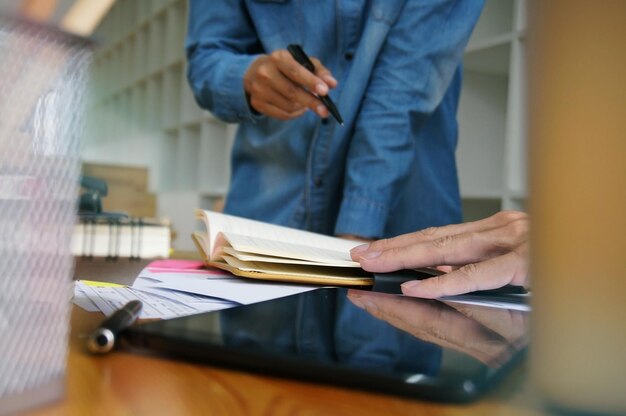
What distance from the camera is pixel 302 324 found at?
31 centimetres

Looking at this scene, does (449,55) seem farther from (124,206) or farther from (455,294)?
(124,206)

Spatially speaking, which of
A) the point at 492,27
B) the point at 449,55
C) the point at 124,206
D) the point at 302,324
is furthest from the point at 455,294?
the point at 124,206

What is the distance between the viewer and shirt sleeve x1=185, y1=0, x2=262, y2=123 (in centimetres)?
92

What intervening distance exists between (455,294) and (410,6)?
65 centimetres

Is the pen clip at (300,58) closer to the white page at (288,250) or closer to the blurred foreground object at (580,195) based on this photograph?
the white page at (288,250)

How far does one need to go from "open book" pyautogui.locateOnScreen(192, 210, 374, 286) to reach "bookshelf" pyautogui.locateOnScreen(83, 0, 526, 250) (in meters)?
0.15

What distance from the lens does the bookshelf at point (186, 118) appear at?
4.48ft

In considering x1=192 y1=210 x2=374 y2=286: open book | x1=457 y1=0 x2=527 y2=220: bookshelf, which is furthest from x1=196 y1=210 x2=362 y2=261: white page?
x1=457 y1=0 x2=527 y2=220: bookshelf

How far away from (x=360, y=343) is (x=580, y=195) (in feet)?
0.48

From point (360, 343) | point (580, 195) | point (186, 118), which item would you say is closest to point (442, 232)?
point (360, 343)

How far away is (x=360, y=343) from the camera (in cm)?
27

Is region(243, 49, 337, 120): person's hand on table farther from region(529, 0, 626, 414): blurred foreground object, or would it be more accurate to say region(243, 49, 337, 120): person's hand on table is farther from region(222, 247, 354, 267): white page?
region(529, 0, 626, 414): blurred foreground object

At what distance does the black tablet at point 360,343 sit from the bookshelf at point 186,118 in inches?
4.0

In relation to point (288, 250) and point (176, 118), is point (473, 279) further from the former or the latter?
point (176, 118)
